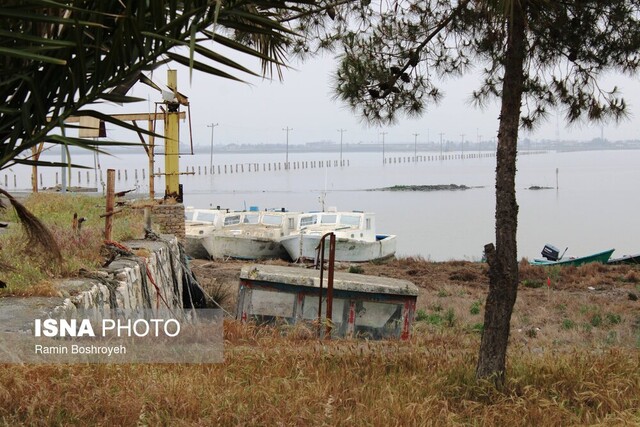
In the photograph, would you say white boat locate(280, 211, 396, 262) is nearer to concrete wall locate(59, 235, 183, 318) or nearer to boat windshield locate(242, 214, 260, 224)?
boat windshield locate(242, 214, 260, 224)

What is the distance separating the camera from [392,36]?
9367 millimetres

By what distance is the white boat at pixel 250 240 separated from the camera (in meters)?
32.6

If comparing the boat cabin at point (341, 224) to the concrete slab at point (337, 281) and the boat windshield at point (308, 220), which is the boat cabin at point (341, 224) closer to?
the boat windshield at point (308, 220)

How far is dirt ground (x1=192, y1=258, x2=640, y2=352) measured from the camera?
13.5 meters

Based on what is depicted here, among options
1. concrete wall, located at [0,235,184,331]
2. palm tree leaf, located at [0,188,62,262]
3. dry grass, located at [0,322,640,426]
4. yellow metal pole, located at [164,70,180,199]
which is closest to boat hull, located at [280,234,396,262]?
yellow metal pole, located at [164,70,180,199]

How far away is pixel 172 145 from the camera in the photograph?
21891 mm

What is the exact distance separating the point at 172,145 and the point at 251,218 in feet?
45.1

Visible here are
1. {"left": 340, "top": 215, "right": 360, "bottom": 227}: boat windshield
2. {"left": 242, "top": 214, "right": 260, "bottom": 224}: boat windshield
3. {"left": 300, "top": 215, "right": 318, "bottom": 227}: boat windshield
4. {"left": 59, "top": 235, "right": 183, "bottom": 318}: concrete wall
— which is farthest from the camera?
{"left": 242, "top": 214, "right": 260, "bottom": 224}: boat windshield

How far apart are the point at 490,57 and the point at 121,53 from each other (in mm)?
6568

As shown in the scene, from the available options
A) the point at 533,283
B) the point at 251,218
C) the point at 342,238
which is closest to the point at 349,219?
the point at 342,238

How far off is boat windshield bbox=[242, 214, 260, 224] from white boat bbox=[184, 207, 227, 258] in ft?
3.03

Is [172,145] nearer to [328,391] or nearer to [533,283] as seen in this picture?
[533,283]

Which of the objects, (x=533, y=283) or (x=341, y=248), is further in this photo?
(x=341, y=248)

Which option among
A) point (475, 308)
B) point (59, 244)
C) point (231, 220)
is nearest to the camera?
point (59, 244)
